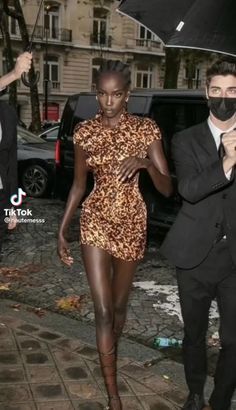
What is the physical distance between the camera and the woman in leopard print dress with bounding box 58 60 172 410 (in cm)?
314

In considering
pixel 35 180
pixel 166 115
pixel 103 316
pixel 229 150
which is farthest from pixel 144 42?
pixel 229 150

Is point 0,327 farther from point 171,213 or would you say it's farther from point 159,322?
point 171,213

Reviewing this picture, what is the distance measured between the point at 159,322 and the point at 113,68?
255cm

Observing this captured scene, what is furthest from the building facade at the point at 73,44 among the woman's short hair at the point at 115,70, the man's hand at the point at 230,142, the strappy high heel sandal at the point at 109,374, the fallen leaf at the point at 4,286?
the man's hand at the point at 230,142

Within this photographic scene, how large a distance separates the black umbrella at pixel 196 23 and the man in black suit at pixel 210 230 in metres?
0.37

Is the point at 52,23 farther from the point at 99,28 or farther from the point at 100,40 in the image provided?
Answer: the point at 100,40

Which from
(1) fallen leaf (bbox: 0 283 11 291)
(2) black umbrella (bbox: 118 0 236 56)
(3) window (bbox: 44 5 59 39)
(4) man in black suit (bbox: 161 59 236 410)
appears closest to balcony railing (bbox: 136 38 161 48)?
(3) window (bbox: 44 5 59 39)

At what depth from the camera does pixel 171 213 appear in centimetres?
706

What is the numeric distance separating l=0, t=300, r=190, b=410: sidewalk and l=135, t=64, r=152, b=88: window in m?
48.4

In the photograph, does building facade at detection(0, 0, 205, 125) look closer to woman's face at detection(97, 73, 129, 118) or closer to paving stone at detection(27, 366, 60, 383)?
paving stone at detection(27, 366, 60, 383)

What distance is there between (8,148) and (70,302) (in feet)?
7.38

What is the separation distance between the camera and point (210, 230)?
2.85 metres

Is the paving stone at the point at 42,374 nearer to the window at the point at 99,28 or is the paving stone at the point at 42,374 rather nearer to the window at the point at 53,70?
the window at the point at 53,70

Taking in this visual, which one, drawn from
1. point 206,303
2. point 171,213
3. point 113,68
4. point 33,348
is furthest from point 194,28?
point 171,213
